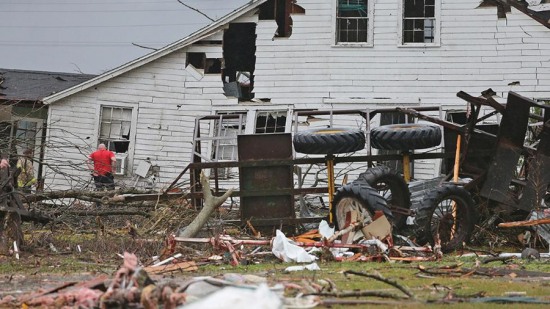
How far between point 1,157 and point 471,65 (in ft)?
45.2

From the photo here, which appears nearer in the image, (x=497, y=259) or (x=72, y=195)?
(x=497, y=259)

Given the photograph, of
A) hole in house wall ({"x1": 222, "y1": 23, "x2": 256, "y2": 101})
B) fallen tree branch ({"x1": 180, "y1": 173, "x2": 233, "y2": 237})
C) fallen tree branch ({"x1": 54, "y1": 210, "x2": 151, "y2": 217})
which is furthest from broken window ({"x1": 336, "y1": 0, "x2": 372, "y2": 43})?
fallen tree branch ({"x1": 180, "y1": 173, "x2": 233, "y2": 237})

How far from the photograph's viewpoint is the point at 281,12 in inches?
1008

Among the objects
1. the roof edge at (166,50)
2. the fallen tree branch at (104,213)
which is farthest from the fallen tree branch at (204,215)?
the roof edge at (166,50)

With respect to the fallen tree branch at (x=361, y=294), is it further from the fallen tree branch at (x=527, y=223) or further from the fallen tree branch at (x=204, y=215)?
the fallen tree branch at (x=204, y=215)

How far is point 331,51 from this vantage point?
2552cm

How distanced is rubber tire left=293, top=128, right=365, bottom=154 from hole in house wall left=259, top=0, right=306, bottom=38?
907cm

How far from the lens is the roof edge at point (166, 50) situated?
25.3 m

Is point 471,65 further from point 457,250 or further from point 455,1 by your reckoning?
point 457,250

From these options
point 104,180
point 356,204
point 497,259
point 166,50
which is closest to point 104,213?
point 356,204

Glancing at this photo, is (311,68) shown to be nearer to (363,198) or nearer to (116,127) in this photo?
(116,127)

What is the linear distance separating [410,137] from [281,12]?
986 cm

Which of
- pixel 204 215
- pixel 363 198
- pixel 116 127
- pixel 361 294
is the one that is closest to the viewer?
pixel 361 294

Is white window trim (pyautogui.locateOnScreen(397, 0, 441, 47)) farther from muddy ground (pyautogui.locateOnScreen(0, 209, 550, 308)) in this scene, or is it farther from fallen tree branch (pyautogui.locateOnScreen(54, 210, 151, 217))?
fallen tree branch (pyautogui.locateOnScreen(54, 210, 151, 217))
